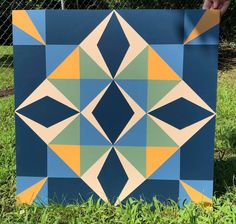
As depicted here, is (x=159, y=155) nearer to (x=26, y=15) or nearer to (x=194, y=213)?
(x=194, y=213)

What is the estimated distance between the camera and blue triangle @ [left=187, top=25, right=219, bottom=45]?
2752mm

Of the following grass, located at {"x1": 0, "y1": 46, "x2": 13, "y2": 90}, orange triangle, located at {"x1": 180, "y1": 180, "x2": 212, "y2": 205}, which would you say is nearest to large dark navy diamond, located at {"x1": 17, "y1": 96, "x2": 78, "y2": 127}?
orange triangle, located at {"x1": 180, "y1": 180, "x2": 212, "y2": 205}

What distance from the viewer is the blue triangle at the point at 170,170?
2.90m

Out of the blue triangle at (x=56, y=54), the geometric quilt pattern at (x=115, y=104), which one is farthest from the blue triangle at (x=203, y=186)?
the blue triangle at (x=56, y=54)

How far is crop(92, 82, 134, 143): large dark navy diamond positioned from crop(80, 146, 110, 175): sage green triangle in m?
0.11

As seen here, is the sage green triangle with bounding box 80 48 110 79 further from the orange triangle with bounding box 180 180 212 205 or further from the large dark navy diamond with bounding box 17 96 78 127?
the orange triangle with bounding box 180 180 212 205

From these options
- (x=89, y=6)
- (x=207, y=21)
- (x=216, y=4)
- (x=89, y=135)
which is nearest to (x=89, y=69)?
(x=89, y=135)

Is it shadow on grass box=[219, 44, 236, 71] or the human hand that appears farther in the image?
shadow on grass box=[219, 44, 236, 71]

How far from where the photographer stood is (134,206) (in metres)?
2.86

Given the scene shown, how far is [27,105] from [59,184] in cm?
52

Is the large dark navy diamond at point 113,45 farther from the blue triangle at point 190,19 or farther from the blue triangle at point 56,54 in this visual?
the blue triangle at point 190,19

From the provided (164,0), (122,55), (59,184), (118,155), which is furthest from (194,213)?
(164,0)

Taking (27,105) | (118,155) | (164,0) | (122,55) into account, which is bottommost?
(118,155)

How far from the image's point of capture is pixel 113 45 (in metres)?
2.82
